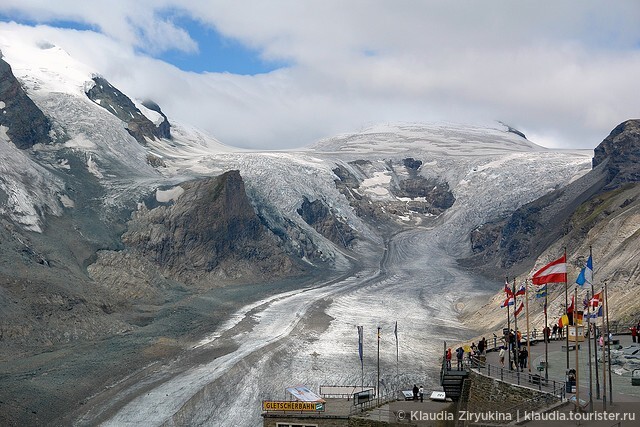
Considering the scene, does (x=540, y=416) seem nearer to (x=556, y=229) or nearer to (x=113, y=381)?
(x=113, y=381)

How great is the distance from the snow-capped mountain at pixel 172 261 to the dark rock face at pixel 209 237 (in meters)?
0.30

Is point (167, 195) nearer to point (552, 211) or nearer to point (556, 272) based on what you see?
point (552, 211)

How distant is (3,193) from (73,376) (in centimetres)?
5093

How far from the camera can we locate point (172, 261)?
127 meters

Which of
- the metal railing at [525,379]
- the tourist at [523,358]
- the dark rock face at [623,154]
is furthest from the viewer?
the dark rock face at [623,154]

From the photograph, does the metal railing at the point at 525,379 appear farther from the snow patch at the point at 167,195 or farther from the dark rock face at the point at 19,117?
the dark rock face at the point at 19,117

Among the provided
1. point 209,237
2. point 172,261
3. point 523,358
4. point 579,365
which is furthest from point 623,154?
point 523,358

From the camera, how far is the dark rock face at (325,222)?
594 feet

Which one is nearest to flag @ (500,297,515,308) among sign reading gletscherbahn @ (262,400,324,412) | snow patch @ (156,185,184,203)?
sign reading gletscherbahn @ (262,400,324,412)

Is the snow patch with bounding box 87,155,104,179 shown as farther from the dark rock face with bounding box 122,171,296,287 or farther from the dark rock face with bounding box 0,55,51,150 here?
the dark rock face with bounding box 122,171,296,287

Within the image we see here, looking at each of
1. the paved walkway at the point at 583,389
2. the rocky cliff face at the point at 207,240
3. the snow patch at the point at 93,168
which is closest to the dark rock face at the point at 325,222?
the rocky cliff face at the point at 207,240

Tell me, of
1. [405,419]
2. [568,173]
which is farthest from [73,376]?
[568,173]

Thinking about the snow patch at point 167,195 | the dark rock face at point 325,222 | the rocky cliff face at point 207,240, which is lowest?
→ the rocky cliff face at point 207,240

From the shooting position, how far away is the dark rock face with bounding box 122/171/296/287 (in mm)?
126250
